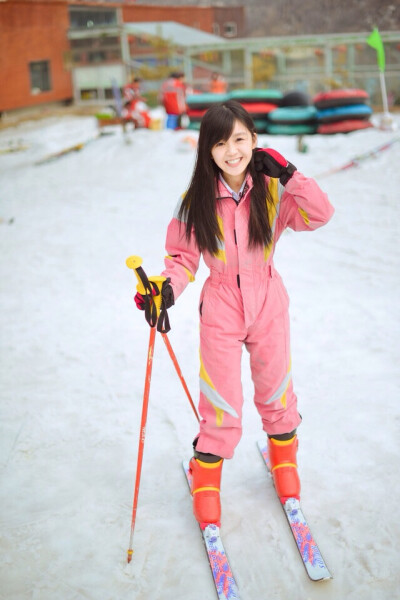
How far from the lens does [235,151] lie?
5.17 feet

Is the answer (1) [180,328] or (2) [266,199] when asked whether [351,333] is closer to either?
(1) [180,328]

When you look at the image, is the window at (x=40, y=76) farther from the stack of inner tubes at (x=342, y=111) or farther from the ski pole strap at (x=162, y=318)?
the ski pole strap at (x=162, y=318)

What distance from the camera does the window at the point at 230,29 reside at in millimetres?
8391


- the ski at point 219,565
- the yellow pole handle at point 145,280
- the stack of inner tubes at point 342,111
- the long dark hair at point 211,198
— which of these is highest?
the stack of inner tubes at point 342,111

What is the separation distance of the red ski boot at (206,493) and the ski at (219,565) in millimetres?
30

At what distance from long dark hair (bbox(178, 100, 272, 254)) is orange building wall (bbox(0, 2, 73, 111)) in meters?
6.98

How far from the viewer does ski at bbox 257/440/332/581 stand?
5.24ft

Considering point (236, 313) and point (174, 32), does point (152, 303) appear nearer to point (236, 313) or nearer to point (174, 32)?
point (236, 313)

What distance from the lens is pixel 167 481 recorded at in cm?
208

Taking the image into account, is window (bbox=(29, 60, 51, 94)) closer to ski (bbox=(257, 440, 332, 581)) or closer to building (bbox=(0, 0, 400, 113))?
building (bbox=(0, 0, 400, 113))

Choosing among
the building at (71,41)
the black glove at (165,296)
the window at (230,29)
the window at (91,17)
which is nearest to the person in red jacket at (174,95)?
the window at (230,29)

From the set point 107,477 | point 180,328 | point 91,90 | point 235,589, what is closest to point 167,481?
point 107,477

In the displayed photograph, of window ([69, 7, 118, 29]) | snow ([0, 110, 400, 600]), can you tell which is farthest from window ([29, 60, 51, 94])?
snow ([0, 110, 400, 600])

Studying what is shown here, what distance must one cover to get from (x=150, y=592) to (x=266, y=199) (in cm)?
122
